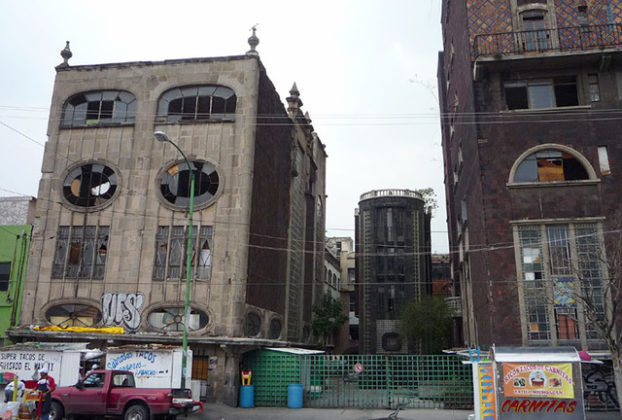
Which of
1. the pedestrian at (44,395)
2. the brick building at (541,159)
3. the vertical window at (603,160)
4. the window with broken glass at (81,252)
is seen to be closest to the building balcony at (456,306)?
the brick building at (541,159)

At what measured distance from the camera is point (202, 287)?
28.7 m

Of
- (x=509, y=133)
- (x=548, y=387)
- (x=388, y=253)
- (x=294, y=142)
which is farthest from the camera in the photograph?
(x=388, y=253)

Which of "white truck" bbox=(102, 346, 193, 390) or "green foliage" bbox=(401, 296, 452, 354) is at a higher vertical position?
"green foliage" bbox=(401, 296, 452, 354)

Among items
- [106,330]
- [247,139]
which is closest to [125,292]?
[106,330]

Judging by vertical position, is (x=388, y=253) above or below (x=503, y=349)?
above

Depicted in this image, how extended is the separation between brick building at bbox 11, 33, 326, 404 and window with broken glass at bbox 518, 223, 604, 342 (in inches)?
505

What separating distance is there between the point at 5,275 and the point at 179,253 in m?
11.7

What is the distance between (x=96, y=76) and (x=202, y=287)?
1496 centimetres

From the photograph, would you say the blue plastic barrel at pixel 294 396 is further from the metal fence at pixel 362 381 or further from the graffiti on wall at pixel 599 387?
the graffiti on wall at pixel 599 387

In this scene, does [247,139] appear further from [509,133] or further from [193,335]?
[509,133]

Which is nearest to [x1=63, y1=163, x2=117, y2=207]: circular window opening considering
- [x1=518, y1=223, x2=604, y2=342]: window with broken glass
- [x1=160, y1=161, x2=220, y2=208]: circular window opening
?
[x1=160, y1=161, x2=220, y2=208]: circular window opening

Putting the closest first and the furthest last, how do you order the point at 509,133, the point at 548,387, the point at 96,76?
the point at 548,387 < the point at 509,133 < the point at 96,76

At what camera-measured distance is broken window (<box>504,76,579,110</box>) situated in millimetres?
26641

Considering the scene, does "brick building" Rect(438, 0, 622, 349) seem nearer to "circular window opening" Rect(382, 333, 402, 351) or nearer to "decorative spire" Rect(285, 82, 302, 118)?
"decorative spire" Rect(285, 82, 302, 118)
